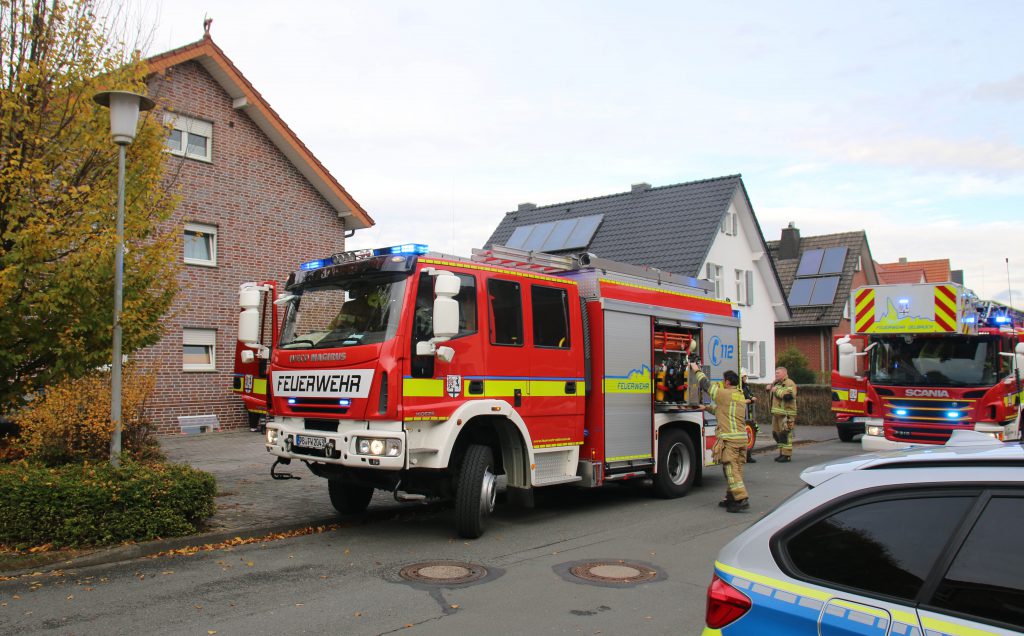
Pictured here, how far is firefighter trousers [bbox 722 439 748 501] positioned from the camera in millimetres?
10172

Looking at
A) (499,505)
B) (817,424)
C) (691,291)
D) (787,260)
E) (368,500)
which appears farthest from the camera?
(787,260)

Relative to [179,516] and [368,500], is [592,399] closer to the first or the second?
[368,500]

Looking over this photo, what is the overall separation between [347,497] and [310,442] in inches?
66.4

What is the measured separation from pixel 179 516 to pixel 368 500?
97.7 inches

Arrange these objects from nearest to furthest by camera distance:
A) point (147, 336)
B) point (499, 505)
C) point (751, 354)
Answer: point (147, 336), point (499, 505), point (751, 354)

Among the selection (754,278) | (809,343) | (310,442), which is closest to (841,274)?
(809,343)

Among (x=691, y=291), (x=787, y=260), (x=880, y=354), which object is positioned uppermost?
(x=787, y=260)

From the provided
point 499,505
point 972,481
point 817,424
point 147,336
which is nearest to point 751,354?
point 817,424

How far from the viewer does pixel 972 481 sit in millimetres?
2727

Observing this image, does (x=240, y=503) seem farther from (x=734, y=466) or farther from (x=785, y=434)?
(x=785, y=434)

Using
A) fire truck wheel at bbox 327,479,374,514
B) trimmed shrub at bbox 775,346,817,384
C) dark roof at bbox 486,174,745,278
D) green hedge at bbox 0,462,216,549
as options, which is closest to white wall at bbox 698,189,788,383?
trimmed shrub at bbox 775,346,817,384

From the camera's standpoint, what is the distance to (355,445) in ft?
25.9

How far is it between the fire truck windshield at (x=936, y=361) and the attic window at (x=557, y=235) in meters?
17.9

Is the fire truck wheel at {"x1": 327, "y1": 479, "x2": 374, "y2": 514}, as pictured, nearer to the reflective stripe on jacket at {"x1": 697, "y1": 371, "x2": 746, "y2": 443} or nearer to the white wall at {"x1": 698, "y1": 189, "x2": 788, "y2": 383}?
the reflective stripe on jacket at {"x1": 697, "y1": 371, "x2": 746, "y2": 443}
